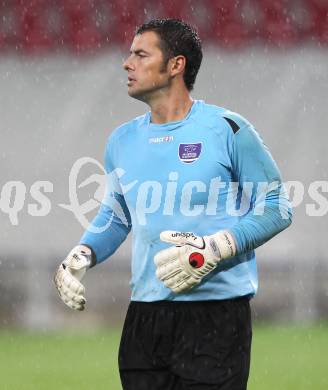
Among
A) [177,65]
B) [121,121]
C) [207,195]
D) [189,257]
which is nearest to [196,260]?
[189,257]

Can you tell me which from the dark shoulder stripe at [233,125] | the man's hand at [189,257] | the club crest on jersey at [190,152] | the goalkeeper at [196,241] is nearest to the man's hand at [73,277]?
the goalkeeper at [196,241]

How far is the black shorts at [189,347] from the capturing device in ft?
12.9

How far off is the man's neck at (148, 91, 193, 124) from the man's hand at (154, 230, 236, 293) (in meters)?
0.49

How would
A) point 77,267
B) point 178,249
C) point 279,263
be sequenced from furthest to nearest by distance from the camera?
point 279,263 < point 77,267 < point 178,249

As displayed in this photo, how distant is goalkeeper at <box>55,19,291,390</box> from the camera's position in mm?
3910

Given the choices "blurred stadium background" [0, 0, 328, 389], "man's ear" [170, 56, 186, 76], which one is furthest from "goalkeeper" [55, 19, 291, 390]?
"blurred stadium background" [0, 0, 328, 389]

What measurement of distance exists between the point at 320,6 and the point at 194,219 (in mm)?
4134

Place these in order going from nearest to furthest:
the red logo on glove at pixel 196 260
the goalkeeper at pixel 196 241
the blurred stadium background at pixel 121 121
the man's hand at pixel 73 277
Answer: the red logo on glove at pixel 196 260 < the goalkeeper at pixel 196 241 < the man's hand at pixel 73 277 < the blurred stadium background at pixel 121 121

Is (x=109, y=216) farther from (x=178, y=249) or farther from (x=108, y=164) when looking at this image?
(x=178, y=249)

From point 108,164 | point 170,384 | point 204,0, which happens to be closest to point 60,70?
point 204,0

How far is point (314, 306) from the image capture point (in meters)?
7.62

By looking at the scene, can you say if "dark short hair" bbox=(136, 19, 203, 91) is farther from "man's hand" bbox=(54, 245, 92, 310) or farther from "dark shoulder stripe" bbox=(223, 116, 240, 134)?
"man's hand" bbox=(54, 245, 92, 310)

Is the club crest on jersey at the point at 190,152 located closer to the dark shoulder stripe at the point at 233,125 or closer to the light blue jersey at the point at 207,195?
the light blue jersey at the point at 207,195

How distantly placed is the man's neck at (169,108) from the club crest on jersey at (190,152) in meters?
0.16
